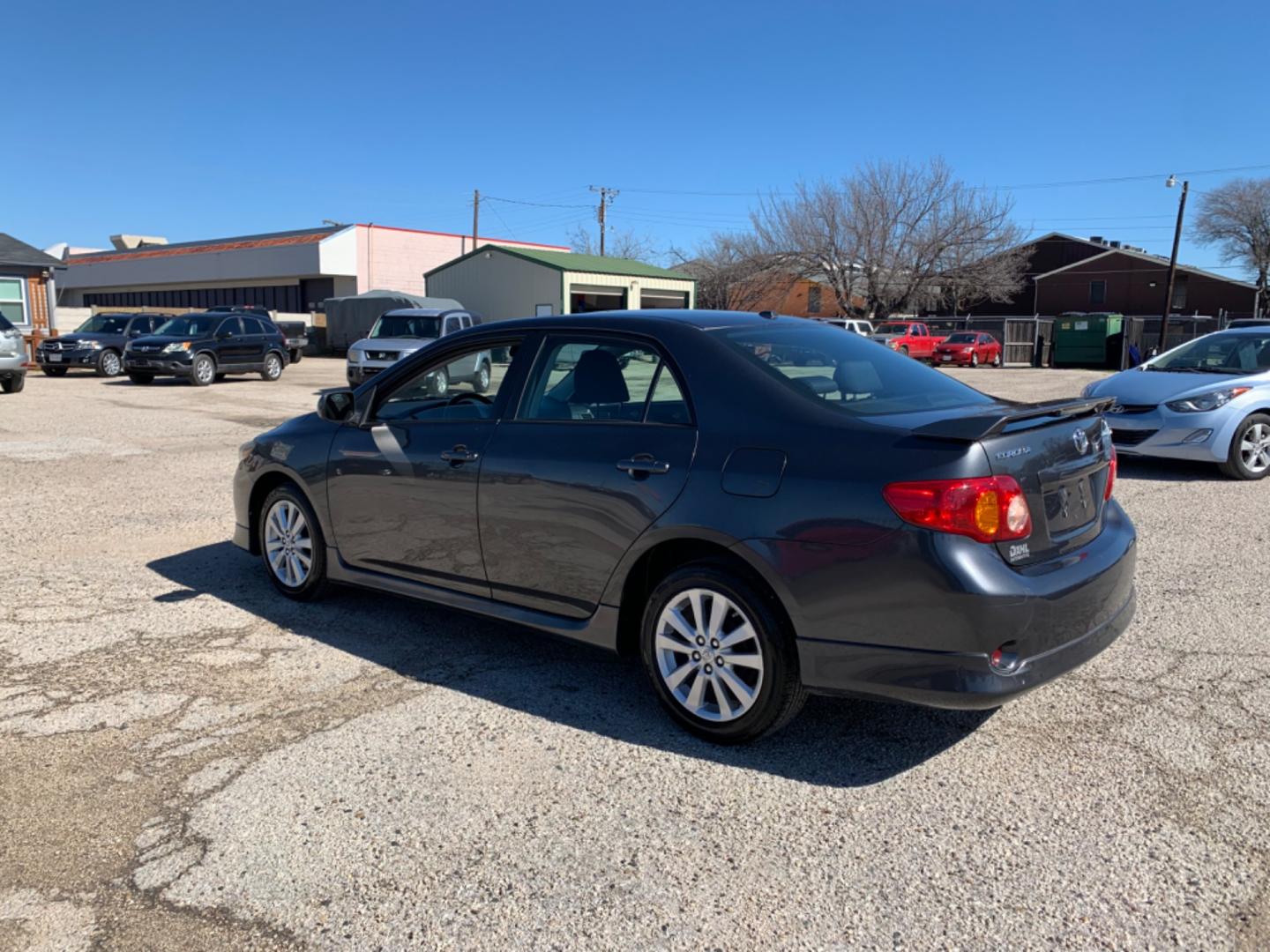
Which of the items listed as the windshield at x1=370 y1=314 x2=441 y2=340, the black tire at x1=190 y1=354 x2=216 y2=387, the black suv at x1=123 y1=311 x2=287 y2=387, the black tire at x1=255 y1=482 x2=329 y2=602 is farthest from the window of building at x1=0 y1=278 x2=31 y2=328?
the black tire at x1=255 y1=482 x2=329 y2=602

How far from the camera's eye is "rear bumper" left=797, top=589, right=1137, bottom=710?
326 centimetres

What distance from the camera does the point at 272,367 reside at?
25.2 meters

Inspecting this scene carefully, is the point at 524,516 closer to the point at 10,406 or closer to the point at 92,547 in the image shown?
the point at 92,547

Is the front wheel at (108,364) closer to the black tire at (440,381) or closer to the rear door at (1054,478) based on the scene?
the black tire at (440,381)

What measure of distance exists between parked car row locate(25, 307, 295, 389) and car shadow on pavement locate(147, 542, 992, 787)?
18.1 metres

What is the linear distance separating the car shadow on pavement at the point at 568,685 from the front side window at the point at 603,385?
3.36 ft

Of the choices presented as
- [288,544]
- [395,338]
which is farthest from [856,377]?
[395,338]

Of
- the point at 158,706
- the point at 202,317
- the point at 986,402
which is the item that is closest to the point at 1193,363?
the point at 986,402

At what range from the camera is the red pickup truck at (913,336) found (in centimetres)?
3850

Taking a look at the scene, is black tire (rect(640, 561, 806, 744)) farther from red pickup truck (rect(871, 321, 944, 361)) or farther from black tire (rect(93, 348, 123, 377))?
red pickup truck (rect(871, 321, 944, 361))

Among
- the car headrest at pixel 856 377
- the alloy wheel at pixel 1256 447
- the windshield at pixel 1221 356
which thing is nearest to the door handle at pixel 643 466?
the car headrest at pixel 856 377

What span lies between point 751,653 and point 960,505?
926 millimetres

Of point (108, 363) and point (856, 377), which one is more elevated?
point (856, 377)

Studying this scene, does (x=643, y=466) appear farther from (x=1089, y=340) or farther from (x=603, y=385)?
(x=1089, y=340)
